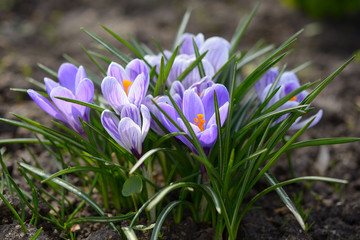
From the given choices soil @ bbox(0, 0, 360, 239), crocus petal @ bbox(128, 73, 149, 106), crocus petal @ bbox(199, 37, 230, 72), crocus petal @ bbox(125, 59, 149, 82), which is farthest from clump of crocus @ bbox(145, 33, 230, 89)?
soil @ bbox(0, 0, 360, 239)

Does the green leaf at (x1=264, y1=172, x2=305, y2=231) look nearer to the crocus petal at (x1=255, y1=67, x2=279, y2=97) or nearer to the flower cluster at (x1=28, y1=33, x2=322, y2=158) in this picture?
the flower cluster at (x1=28, y1=33, x2=322, y2=158)

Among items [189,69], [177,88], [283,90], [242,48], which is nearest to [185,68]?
[189,69]

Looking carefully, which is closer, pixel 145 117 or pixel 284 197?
pixel 145 117

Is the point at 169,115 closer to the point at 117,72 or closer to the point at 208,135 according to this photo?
the point at 208,135

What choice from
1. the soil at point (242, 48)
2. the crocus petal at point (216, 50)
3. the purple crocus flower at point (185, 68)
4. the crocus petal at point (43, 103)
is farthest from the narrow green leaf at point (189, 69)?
the soil at point (242, 48)

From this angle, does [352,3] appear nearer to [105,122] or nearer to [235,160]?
[235,160]

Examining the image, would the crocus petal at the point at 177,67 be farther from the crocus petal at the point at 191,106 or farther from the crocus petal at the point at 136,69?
the crocus petal at the point at 191,106
